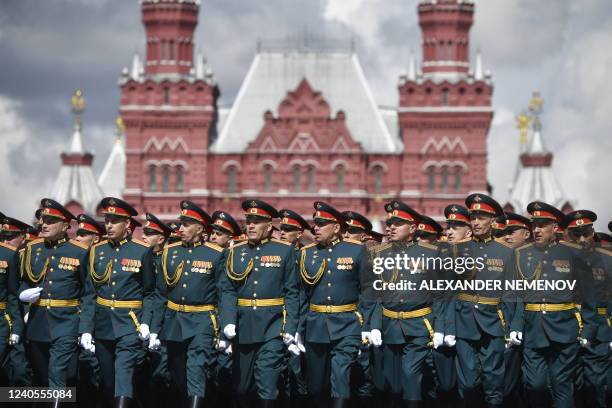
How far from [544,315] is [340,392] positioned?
196 centimetres

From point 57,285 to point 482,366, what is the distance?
3747 millimetres

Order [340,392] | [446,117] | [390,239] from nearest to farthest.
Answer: [340,392] → [390,239] → [446,117]

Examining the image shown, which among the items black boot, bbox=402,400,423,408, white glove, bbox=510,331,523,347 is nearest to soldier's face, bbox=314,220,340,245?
black boot, bbox=402,400,423,408

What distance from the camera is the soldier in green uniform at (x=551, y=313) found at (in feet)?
43.1

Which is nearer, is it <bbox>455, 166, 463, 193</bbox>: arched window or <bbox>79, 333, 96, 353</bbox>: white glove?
<bbox>79, 333, 96, 353</bbox>: white glove

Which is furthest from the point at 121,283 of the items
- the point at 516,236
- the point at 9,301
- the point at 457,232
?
the point at 516,236

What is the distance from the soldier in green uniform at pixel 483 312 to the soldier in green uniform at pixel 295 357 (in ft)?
4.65

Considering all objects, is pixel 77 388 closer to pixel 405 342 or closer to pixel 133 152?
pixel 405 342

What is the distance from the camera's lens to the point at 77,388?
1368cm

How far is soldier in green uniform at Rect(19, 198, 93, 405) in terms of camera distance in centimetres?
1299

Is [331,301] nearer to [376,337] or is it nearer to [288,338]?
[376,337]

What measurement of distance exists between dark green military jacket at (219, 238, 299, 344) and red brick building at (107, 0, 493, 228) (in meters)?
45.5

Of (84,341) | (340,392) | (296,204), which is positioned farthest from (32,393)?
(296,204)

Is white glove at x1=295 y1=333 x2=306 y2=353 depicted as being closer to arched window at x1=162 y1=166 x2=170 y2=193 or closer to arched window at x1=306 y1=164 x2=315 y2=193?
arched window at x1=306 y1=164 x2=315 y2=193
